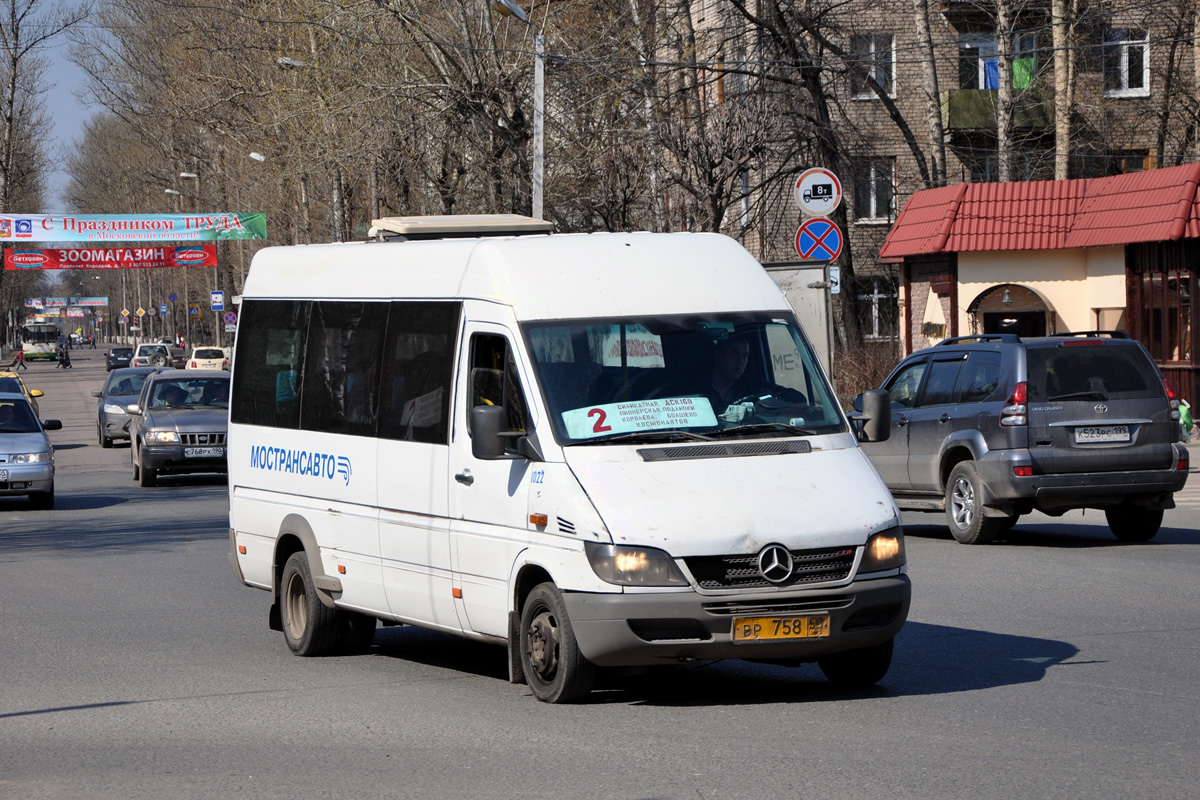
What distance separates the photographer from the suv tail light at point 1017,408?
1488 centimetres

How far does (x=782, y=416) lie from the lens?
27.6 ft

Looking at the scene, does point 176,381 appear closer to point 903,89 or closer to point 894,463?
point 894,463

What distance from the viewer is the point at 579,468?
7.84 m

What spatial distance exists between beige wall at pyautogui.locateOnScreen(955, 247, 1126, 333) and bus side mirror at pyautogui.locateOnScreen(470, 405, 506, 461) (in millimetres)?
23570

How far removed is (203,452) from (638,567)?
729 inches

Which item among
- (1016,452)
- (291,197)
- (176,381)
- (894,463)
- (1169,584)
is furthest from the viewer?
(291,197)

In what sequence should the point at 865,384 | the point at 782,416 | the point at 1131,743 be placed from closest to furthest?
the point at 1131,743, the point at 782,416, the point at 865,384

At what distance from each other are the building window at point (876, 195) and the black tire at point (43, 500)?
2896 centimetres

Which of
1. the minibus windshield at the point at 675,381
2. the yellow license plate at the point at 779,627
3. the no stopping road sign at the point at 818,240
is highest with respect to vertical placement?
the no stopping road sign at the point at 818,240

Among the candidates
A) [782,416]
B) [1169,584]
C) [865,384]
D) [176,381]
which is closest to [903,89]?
[865,384]

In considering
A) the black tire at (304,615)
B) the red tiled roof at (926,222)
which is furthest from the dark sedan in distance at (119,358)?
the black tire at (304,615)

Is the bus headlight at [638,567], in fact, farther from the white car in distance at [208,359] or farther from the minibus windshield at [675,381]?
the white car in distance at [208,359]

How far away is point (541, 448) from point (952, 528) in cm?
852

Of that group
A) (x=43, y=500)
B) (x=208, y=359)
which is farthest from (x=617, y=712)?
(x=208, y=359)
